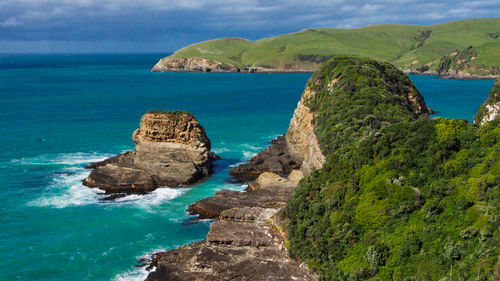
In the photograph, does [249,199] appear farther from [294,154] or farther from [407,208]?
[294,154]

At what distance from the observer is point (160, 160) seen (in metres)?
60.7

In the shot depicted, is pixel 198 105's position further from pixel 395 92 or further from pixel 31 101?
pixel 395 92

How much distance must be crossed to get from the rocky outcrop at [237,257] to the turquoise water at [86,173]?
3734 millimetres

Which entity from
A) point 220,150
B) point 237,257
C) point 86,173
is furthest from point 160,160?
point 237,257

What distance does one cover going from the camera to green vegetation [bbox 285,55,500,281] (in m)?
27.7

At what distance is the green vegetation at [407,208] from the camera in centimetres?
2766

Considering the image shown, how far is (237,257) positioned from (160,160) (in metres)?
28.6

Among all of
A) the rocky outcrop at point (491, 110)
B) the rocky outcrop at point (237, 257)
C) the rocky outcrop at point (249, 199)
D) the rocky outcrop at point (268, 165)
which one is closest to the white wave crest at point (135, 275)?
the rocky outcrop at point (237, 257)

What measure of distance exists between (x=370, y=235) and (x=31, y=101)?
128m

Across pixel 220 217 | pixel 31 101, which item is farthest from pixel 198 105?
pixel 220 217

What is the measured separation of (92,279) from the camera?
3722cm

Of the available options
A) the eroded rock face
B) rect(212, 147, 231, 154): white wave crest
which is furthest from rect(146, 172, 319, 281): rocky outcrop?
rect(212, 147, 231, 154): white wave crest

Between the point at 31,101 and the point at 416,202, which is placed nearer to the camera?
the point at 416,202

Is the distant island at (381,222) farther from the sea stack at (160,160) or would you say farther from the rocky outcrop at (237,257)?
the sea stack at (160,160)
